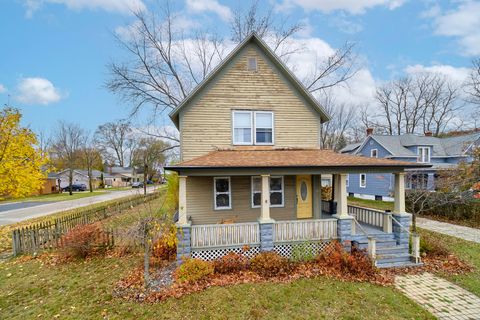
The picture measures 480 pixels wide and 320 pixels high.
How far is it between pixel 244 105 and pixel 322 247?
23.5 ft

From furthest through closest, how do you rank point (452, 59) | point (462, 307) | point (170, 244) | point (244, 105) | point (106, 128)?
point (106, 128)
point (452, 59)
point (244, 105)
point (170, 244)
point (462, 307)

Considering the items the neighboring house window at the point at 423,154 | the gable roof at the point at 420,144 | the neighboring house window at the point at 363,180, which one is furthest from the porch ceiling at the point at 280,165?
the neighboring house window at the point at 423,154

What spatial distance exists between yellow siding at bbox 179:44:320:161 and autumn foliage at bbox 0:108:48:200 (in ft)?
17.6

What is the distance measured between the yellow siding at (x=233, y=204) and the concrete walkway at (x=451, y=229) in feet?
30.4

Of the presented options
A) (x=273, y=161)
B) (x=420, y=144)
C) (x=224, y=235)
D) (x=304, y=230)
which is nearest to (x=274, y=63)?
(x=273, y=161)

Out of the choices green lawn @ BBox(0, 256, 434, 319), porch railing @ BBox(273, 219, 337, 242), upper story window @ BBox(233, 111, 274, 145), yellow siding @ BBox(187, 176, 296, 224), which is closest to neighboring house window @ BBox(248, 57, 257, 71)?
upper story window @ BBox(233, 111, 274, 145)

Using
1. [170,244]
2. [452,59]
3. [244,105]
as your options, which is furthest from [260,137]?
[452,59]

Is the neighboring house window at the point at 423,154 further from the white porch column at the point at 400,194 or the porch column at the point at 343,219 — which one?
the porch column at the point at 343,219

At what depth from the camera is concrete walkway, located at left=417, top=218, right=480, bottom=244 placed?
12.6 meters

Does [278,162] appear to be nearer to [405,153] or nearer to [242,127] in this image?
[242,127]

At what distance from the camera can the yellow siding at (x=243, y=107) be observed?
11211mm

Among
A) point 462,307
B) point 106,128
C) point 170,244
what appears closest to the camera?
point 462,307

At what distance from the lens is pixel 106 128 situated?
68.6 meters

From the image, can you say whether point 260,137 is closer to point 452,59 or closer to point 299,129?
point 299,129
